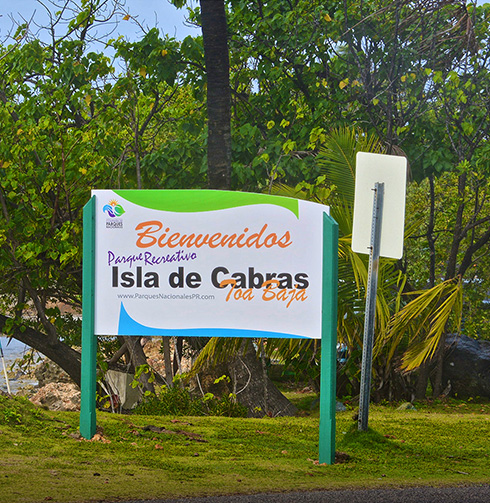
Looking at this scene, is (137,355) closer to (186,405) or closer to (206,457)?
(186,405)

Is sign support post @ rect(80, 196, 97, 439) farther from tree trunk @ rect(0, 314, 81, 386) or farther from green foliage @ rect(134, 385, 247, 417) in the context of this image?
tree trunk @ rect(0, 314, 81, 386)

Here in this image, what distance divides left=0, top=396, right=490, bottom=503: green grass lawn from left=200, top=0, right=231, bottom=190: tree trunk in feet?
12.5

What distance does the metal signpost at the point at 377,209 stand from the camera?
21.4 ft

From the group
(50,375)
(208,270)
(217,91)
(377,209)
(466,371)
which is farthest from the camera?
(50,375)

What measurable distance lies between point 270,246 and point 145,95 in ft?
23.7

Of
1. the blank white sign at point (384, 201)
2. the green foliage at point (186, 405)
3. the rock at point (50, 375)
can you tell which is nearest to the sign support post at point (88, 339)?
the blank white sign at point (384, 201)

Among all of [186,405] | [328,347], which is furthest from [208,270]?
[186,405]

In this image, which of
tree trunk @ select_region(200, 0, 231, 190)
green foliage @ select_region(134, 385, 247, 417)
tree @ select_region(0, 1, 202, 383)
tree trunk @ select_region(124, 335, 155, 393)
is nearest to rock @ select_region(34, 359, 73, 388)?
tree @ select_region(0, 1, 202, 383)

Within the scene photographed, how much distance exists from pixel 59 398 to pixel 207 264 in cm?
957

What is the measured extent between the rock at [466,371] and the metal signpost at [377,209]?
6.82m

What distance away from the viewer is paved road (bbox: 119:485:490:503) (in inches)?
176

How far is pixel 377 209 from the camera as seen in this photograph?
257 inches

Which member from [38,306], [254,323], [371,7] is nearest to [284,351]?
[254,323]

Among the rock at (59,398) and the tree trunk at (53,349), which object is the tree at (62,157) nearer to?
the tree trunk at (53,349)
